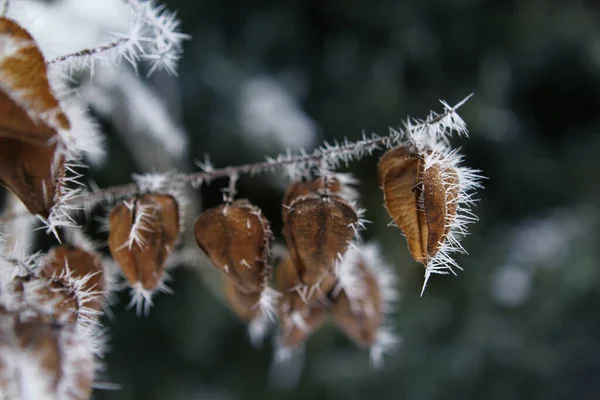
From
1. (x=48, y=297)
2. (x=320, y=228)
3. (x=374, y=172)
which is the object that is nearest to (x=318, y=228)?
(x=320, y=228)

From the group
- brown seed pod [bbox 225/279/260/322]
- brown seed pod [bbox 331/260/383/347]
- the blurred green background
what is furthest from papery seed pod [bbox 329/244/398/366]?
the blurred green background

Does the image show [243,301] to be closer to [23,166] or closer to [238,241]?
[238,241]

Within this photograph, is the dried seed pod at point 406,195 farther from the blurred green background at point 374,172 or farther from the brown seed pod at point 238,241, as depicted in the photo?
the blurred green background at point 374,172

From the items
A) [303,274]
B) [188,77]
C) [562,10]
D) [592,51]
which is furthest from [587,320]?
[303,274]

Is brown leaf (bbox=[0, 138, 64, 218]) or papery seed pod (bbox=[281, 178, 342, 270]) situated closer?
brown leaf (bbox=[0, 138, 64, 218])

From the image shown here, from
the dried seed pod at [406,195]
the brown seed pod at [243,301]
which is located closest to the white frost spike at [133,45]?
the dried seed pod at [406,195]

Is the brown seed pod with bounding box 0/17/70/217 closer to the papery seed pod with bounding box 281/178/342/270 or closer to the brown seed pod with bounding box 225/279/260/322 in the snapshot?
the papery seed pod with bounding box 281/178/342/270
